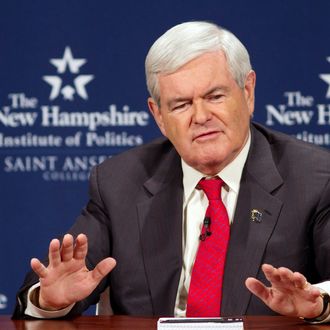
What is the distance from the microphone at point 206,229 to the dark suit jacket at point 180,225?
3.0 inches

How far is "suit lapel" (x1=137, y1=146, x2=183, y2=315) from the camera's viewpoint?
2842 millimetres

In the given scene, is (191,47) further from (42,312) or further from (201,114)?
(42,312)

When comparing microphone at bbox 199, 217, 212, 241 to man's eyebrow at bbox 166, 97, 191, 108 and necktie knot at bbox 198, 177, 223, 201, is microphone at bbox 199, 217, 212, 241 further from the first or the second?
man's eyebrow at bbox 166, 97, 191, 108

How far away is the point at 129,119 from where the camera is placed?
4.09m

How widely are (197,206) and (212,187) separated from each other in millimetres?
85

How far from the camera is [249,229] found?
2.81m

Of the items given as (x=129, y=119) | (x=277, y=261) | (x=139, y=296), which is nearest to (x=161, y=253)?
(x=139, y=296)

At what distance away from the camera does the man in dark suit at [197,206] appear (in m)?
2.76

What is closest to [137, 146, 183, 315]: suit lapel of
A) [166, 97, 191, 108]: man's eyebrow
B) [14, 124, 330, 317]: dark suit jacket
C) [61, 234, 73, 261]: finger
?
[14, 124, 330, 317]: dark suit jacket

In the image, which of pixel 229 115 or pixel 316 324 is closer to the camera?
pixel 316 324

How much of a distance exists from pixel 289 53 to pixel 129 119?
2.46 feet

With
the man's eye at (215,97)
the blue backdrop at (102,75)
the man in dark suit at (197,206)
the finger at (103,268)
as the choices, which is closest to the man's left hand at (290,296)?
the man in dark suit at (197,206)

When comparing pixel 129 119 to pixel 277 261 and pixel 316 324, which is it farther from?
pixel 316 324

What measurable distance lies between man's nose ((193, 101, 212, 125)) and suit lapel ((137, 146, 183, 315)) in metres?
0.28
